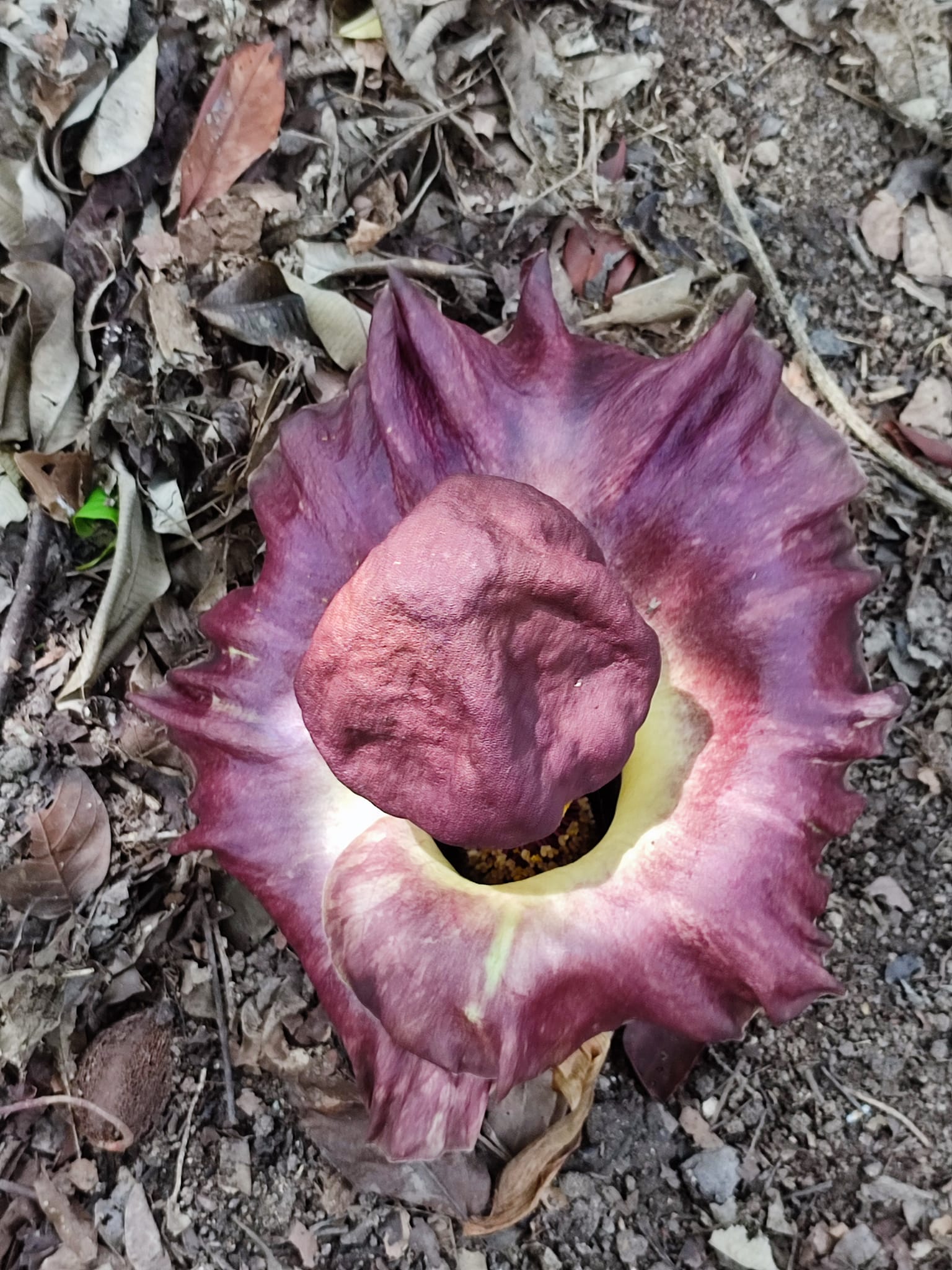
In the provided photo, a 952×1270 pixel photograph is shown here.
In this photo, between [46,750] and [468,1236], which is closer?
[468,1236]

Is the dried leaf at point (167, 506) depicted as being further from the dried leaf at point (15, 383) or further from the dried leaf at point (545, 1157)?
the dried leaf at point (545, 1157)

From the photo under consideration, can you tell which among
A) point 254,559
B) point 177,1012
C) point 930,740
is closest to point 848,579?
point 930,740

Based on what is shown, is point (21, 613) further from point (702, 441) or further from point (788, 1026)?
point (788, 1026)

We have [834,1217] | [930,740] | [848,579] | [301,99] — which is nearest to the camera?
[848,579]

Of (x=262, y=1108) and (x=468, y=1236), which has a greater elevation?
(x=262, y=1108)

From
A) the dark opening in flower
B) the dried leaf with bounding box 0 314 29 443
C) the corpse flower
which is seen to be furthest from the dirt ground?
the dark opening in flower

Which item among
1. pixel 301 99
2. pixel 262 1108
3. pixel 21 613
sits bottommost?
pixel 262 1108

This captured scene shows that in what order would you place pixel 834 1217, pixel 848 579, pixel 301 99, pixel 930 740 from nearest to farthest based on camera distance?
pixel 848 579, pixel 834 1217, pixel 930 740, pixel 301 99
